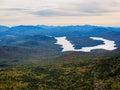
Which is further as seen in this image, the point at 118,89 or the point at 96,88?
the point at 96,88

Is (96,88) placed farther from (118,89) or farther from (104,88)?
(118,89)

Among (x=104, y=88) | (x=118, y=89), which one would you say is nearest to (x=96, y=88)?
(x=104, y=88)
